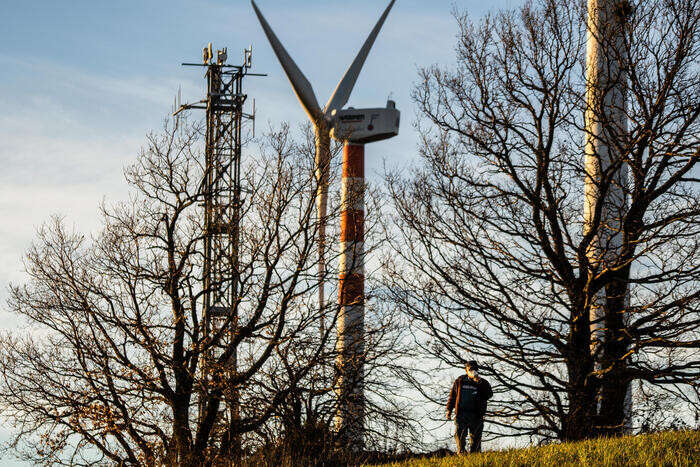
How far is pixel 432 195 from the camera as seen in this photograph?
16.8m

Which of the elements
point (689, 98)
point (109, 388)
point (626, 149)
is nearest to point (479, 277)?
point (626, 149)

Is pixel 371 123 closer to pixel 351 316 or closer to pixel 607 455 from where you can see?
pixel 351 316

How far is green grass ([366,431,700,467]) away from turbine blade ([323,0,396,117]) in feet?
78.7

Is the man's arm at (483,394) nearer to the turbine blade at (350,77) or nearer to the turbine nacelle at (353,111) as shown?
the turbine nacelle at (353,111)

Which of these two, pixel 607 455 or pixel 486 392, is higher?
pixel 486 392

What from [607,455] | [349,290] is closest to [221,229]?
[349,290]

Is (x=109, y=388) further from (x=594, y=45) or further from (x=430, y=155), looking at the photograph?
(x=594, y=45)

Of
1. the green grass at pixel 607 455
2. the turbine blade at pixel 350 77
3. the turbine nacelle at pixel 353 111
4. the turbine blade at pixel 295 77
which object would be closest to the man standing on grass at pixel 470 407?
the green grass at pixel 607 455

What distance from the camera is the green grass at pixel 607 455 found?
7.99m

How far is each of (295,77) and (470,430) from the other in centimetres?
2091

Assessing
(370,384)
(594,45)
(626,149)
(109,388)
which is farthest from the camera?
(370,384)

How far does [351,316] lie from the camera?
20688mm

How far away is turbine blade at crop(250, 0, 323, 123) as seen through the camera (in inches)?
1171

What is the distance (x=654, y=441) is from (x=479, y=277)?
698 centimetres
